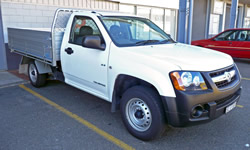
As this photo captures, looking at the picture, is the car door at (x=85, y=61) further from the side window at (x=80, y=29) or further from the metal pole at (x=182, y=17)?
the metal pole at (x=182, y=17)

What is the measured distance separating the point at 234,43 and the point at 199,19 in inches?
337

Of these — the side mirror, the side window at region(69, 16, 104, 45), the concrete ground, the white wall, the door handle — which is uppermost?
the white wall

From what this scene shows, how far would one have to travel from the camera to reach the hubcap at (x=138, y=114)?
334cm

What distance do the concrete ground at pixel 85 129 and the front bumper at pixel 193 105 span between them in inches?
22.0

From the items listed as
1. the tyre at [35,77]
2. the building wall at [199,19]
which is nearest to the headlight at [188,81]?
the tyre at [35,77]

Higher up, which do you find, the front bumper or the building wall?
the building wall

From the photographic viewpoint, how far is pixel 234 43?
9977 mm

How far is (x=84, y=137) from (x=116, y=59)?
4.34 feet

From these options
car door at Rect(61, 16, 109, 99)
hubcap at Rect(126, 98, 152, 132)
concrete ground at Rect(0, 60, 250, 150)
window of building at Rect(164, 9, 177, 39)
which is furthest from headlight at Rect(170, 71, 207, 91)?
window of building at Rect(164, 9, 177, 39)

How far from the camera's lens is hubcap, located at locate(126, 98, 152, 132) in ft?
11.0

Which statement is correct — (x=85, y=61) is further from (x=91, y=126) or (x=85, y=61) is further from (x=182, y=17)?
(x=182, y=17)

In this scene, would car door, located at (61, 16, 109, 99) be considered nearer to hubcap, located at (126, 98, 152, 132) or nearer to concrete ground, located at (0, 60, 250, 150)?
concrete ground, located at (0, 60, 250, 150)

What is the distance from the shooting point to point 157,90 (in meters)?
3.14

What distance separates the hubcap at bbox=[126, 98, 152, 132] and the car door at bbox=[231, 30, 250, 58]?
792 cm
